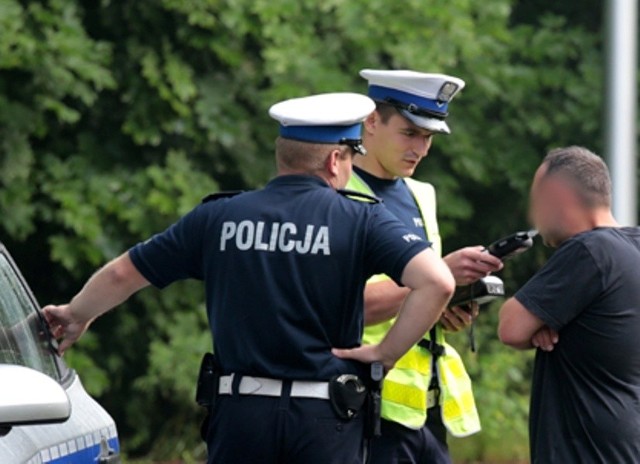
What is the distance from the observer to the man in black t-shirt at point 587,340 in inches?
196

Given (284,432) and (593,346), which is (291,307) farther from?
(593,346)

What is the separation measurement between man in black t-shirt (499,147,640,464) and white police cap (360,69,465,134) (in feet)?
2.27

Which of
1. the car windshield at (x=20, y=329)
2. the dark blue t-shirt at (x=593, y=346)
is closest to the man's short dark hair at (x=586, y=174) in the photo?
the dark blue t-shirt at (x=593, y=346)

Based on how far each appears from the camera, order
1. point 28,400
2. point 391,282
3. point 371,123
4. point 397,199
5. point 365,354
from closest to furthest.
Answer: point 28,400, point 365,354, point 391,282, point 397,199, point 371,123

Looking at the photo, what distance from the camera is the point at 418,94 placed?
5.58 metres

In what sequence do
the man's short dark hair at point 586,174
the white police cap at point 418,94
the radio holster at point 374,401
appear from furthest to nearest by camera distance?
the white police cap at point 418,94 < the man's short dark hair at point 586,174 < the radio holster at point 374,401

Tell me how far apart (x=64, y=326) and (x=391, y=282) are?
106 cm

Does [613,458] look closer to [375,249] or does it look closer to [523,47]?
[375,249]

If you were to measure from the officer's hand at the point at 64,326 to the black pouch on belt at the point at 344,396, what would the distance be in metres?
0.91

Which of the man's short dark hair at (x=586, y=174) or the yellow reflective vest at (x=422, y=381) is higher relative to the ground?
the man's short dark hair at (x=586, y=174)

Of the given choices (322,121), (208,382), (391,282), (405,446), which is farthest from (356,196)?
(405,446)

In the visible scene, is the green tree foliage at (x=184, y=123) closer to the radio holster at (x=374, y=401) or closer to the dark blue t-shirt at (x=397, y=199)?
the dark blue t-shirt at (x=397, y=199)

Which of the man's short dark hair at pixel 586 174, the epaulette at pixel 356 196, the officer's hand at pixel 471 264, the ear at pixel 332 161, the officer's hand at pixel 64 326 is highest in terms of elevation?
the ear at pixel 332 161

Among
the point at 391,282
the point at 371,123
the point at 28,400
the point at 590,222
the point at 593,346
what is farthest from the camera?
the point at 371,123
